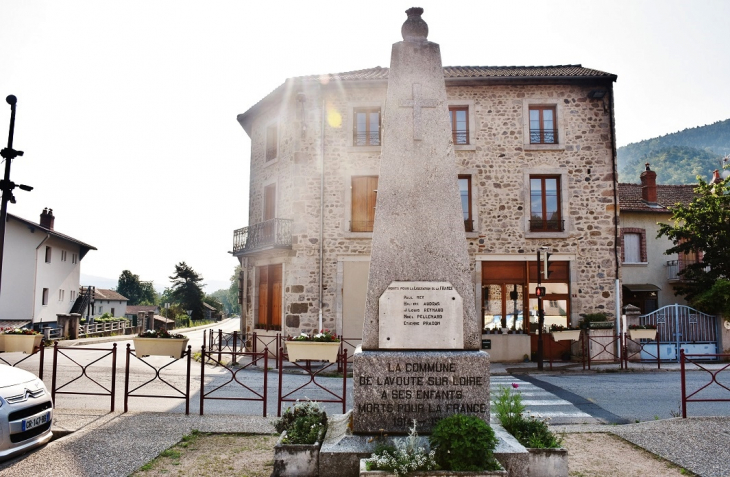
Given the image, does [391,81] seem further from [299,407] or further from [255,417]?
[255,417]

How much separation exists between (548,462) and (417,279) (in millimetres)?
1970

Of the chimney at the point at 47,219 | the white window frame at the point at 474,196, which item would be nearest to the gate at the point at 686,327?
the white window frame at the point at 474,196

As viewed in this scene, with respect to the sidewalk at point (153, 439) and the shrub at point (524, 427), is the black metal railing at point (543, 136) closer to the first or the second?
the sidewalk at point (153, 439)

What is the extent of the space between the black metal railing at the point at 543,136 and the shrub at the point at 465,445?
14686mm

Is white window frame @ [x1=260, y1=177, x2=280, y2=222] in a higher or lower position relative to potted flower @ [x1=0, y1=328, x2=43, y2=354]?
higher

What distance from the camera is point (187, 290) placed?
205ft

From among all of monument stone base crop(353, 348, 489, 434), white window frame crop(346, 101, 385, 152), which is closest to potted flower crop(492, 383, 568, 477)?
monument stone base crop(353, 348, 489, 434)

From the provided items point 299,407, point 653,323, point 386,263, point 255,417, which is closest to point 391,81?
point 386,263

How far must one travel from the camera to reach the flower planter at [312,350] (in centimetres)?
832

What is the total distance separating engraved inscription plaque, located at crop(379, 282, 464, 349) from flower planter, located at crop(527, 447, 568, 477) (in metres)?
1.11

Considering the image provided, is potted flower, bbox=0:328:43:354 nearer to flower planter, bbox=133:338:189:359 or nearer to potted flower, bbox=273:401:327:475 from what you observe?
flower planter, bbox=133:338:189:359

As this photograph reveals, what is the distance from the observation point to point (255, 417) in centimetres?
746

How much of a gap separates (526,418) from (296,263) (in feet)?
40.4

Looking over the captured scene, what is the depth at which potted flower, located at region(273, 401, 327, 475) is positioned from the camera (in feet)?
14.4
